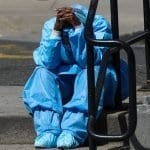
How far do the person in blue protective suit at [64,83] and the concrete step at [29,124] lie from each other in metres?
0.10

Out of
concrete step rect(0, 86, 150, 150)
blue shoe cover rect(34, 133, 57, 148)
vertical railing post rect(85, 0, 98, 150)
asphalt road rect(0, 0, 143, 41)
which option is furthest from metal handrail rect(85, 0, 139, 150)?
asphalt road rect(0, 0, 143, 41)

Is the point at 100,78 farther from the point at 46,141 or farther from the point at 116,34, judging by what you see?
the point at 46,141

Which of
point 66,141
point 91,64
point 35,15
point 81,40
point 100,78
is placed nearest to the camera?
point 91,64

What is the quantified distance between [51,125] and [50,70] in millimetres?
401

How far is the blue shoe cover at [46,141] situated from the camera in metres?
4.57

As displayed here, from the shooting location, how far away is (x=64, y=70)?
4832 mm

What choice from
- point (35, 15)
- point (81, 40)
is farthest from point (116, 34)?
point (35, 15)

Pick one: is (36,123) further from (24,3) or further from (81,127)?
(24,3)

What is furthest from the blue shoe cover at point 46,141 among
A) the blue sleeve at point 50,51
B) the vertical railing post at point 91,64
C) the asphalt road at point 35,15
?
the asphalt road at point 35,15

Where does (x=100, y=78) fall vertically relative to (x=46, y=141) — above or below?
above

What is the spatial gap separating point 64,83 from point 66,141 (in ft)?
1.60

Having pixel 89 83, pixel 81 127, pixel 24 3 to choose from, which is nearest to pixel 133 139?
pixel 81 127

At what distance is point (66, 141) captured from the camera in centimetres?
454

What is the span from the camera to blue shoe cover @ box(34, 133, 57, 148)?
4.57 metres
